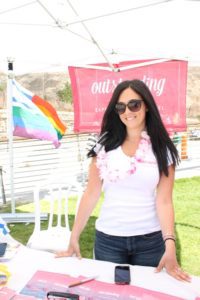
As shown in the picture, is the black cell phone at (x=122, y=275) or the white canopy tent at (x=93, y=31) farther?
the white canopy tent at (x=93, y=31)

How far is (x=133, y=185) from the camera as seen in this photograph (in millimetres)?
A: 1754

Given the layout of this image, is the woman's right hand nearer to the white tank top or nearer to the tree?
the white tank top

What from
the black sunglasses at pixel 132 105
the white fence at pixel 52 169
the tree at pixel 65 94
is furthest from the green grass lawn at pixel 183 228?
the tree at pixel 65 94

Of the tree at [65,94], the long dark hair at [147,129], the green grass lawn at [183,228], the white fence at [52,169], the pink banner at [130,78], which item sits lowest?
the green grass lawn at [183,228]

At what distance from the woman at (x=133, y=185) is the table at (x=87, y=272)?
0.11 m

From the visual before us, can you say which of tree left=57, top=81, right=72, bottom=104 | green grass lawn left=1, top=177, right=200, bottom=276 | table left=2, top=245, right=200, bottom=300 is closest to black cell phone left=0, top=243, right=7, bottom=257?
table left=2, top=245, right=200, bottom=300

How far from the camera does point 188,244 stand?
4.17m

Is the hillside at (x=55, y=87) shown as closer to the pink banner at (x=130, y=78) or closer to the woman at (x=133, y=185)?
the pink banner at (x=130, y=78)

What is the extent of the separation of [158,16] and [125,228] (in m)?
2.38

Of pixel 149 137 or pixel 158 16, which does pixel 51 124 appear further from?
pixel 149 137

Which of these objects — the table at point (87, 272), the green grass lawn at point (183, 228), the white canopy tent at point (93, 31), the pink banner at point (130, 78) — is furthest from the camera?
the pink banner at point (130, 78)

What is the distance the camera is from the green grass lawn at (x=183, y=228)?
3.81m

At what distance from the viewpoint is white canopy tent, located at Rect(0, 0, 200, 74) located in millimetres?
3201

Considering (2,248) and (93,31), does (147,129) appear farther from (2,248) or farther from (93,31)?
(93,31)
